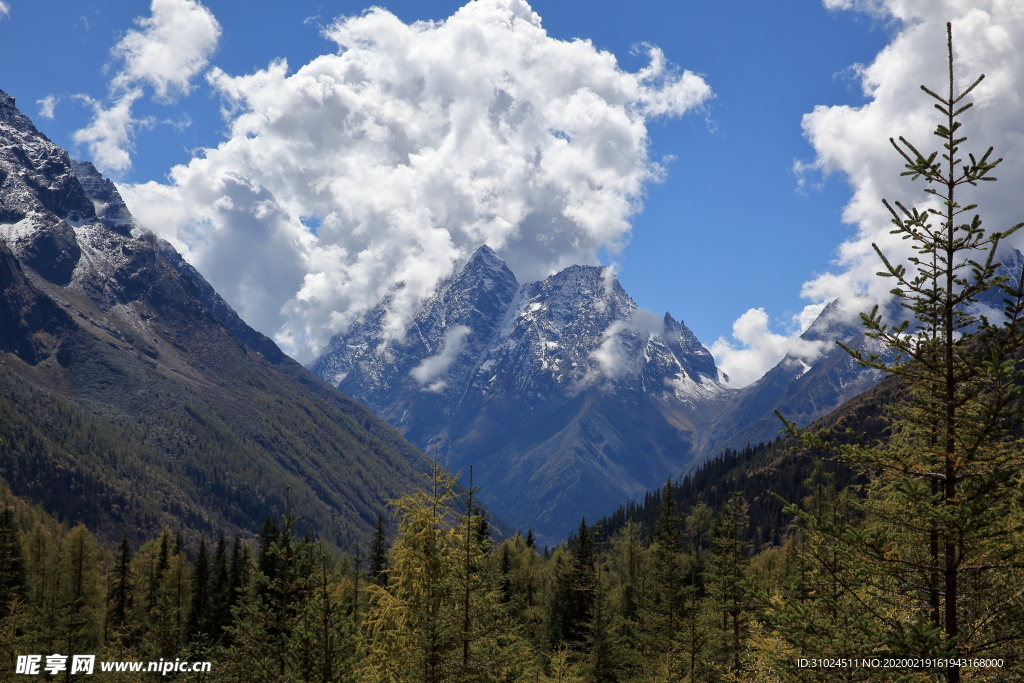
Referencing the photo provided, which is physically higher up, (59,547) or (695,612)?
(59,547)

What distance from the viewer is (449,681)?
66.9 ft

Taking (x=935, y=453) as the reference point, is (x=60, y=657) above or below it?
below

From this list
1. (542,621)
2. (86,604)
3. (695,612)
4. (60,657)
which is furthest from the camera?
(86,604)

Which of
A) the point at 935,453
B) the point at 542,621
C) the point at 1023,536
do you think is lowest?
the point at 542,621

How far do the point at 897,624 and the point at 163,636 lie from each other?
193 ft

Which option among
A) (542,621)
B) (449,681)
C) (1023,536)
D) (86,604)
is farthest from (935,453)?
(86,604)

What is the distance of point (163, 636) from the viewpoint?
173 ft

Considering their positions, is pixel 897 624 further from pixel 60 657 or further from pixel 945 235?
pixel 60 657

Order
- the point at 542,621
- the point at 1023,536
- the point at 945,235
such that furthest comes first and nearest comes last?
the point at 542,621, the point at 1023,536, the point at 945,235

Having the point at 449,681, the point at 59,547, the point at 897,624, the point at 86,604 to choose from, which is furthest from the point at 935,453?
the point at 59,547

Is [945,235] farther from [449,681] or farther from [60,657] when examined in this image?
[60,657]

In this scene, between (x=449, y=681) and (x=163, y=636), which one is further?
(x=163, y=636)

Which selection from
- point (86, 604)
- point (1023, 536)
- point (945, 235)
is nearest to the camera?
point (945, 235)

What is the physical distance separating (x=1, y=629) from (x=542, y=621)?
145 ft
